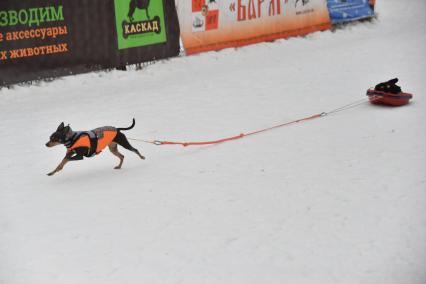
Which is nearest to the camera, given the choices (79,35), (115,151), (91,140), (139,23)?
(91,140)

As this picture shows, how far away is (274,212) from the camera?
667 centimetres

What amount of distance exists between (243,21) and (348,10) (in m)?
4.55

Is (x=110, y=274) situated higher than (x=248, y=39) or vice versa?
(x=248, y=39)

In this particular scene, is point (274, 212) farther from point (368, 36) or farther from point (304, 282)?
point (368, 36)

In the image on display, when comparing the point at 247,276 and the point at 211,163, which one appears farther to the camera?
the point at 211,163

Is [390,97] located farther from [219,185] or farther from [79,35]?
[79,35]

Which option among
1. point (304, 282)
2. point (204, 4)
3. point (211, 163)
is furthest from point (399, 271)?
point (204, 4)

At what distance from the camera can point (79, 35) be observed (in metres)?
12.5

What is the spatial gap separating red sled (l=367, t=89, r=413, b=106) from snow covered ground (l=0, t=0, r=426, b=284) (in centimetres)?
19

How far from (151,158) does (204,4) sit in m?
7.19

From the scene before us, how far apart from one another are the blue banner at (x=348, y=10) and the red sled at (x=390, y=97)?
7397mm

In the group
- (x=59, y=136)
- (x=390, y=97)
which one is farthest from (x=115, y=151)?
(x=390, y=97)

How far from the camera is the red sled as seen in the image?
10.5 metres

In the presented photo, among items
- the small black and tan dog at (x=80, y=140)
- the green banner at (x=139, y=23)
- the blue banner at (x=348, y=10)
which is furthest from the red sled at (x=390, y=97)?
the blue banner at (x=348, y=10)
